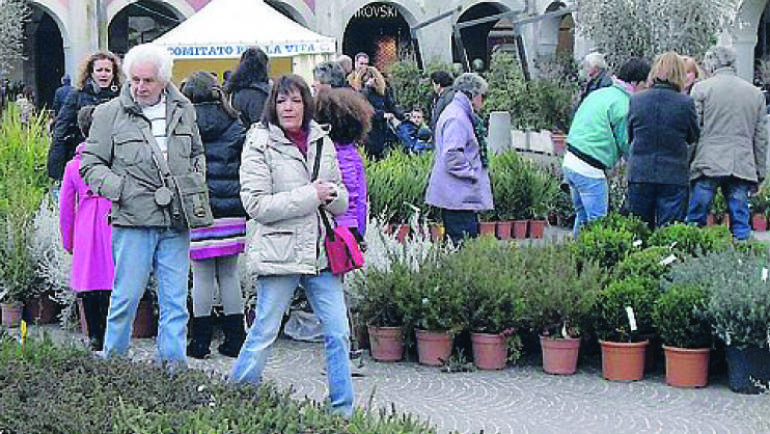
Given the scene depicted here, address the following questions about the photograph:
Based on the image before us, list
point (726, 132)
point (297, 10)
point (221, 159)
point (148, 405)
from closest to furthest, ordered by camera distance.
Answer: point (148, 405) < point (221, 159) < point (726, 132) < point (297, 10)

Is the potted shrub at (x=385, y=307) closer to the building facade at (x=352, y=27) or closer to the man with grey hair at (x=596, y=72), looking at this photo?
the man with grey hair at (x=596, y=72)

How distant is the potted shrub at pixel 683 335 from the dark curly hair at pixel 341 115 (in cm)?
189

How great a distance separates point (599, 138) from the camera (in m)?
9.33

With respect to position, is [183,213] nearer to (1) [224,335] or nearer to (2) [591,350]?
(1) [224,335]

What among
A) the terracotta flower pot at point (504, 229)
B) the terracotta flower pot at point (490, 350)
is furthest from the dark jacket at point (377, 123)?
the terracotta flower pot at point (490, 350)

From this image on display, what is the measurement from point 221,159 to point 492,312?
173 centimetres

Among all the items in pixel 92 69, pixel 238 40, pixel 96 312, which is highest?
pixel 238 40

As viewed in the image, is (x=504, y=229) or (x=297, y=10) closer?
(x=504, y=229)

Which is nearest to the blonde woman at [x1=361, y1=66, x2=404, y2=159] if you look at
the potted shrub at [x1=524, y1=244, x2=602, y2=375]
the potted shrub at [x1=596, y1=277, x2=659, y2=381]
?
the potted shrub at [x1=524, y1=244, x2=602, y2=375]

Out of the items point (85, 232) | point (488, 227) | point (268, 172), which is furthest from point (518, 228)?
point (268, 172)

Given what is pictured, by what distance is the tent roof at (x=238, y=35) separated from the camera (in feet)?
57.5

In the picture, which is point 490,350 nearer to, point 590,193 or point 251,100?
point 251,100

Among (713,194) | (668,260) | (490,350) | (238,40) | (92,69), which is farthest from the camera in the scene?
(238,40)

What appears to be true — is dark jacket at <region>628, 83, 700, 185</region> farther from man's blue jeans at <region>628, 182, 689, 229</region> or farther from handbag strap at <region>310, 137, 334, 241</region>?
handbag strap at <region>310, 137, 334, 241</region>
